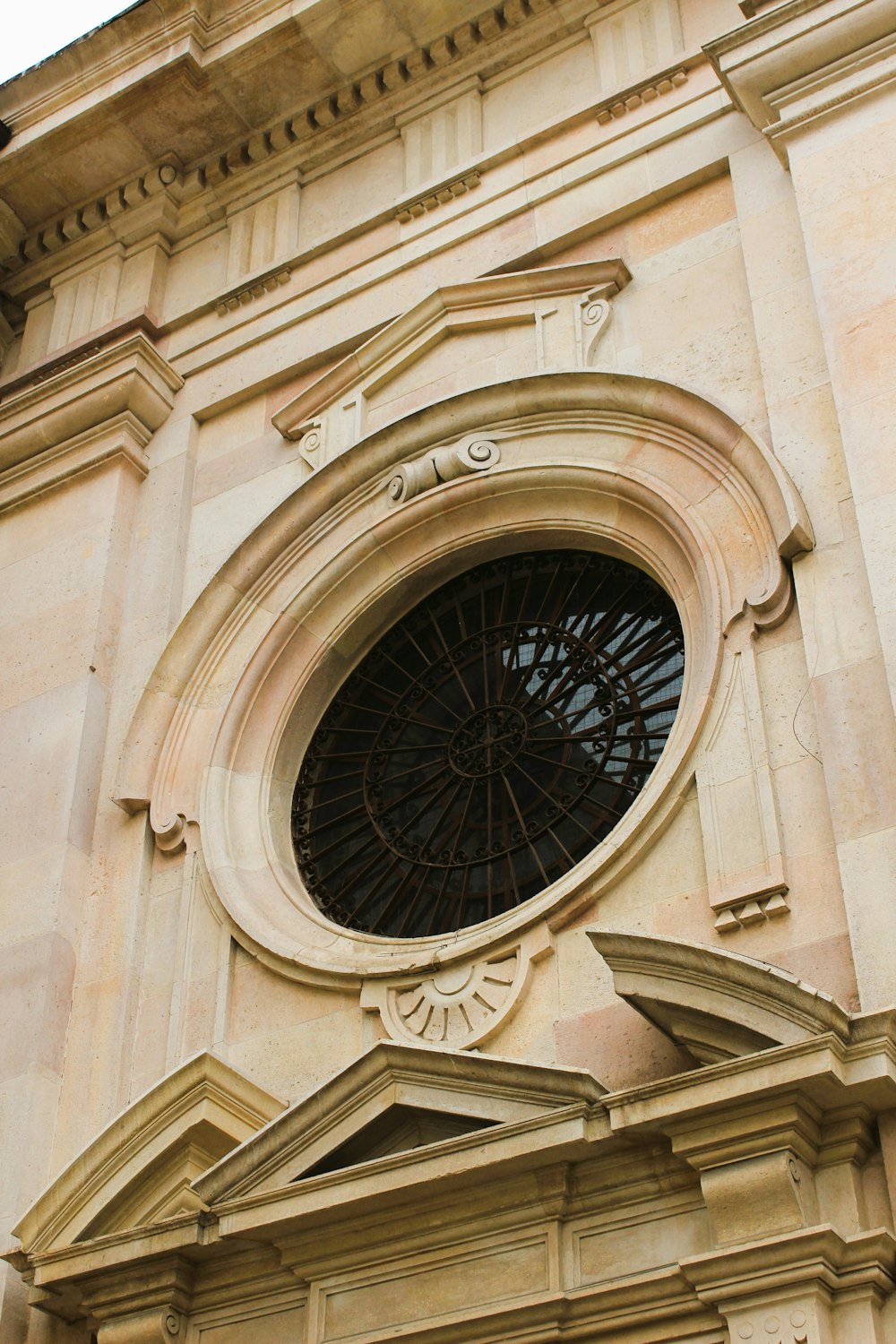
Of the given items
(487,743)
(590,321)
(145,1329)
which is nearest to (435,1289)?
(145,1329)

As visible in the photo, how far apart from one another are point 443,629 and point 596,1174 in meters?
4.19

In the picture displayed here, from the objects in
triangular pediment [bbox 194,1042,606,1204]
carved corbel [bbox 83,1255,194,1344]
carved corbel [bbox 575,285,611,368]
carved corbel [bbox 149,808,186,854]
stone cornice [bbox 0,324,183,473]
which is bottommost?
carved corbel [bbox 83,1255,194,1344]

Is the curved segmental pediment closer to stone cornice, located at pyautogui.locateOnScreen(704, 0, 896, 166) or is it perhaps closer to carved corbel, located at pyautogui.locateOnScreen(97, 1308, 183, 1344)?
carved corbel, located at pyautogui.locateOnScreen(97, 1308, 183, 1344)

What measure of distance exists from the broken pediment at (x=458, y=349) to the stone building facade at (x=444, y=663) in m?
0.03

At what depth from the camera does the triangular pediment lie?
8383 mm

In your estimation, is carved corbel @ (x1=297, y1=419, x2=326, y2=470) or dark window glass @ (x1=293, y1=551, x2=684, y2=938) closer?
dark window glass @ (x1=293, y1=551, x2=684, y2=938)

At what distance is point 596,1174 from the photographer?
8.09m

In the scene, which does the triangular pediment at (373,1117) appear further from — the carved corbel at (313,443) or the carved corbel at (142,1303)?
the carved corbel at (313,443)

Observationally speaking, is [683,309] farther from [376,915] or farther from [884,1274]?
[884,1274]

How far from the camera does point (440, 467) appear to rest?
11.4 meters

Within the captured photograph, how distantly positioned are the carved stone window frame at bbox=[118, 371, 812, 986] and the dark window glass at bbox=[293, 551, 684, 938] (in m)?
0.17

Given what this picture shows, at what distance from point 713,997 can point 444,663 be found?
12.6ft

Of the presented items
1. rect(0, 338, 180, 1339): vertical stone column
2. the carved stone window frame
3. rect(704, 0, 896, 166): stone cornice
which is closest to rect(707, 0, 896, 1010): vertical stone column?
rect(704, 0, 896, 166): stone cornice

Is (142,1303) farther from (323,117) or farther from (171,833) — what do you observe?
(323,117)
